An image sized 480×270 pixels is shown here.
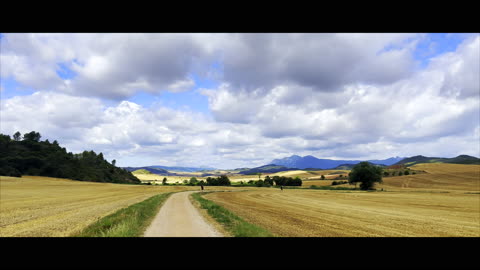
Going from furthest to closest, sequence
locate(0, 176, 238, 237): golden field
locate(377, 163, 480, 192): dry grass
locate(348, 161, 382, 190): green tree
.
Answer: locate(348, 161, 382, 190): green tree < locate(377, 163, 480, 192): dry grass < locate(0, 176, 238, 237): golden field

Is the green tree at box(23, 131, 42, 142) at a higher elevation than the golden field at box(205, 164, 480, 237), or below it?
higher

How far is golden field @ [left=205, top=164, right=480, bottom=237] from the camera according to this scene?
24.8 metres

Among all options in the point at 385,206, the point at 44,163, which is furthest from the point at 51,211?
the point at 44,163

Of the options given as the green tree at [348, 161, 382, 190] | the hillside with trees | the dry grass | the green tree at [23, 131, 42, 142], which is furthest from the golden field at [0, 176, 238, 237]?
the green tree at [23, 131, 42, 142]

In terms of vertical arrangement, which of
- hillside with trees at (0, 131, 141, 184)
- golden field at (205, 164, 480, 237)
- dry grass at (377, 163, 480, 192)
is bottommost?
golden field at (205, 164, 480, 237)

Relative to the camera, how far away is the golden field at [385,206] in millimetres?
24750

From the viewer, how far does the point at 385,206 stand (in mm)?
48656

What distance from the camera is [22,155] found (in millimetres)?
144000

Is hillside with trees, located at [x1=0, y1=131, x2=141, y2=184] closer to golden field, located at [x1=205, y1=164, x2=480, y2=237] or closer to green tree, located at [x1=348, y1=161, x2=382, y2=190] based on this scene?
golden field, located at [x1=205, y1=164, x2=480, y2=237]

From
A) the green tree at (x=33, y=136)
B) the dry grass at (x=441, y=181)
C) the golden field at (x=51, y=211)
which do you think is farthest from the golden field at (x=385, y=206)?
the green tree at (x=33, y=136)

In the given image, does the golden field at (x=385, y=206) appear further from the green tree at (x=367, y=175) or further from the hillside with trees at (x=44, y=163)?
the hillside with trees at (x=44, y=163)
